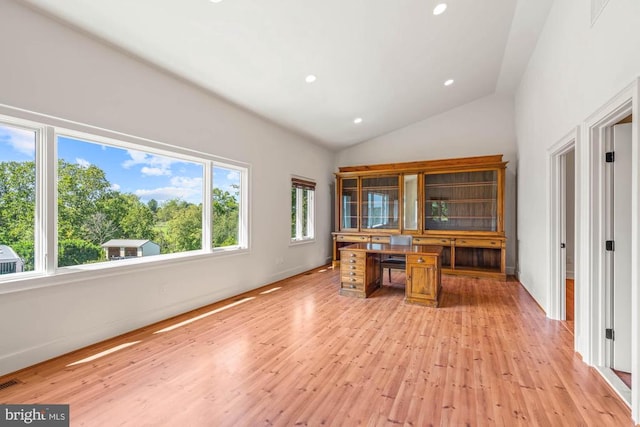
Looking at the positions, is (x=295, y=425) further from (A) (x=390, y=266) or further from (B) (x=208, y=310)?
(A) (x=390, y=266)

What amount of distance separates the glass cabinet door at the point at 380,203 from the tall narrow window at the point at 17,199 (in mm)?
5629

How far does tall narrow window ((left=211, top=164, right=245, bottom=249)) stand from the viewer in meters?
4.55

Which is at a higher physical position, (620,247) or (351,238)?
(620,247)

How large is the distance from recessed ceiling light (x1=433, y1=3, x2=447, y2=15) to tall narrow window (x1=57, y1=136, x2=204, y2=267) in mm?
3430

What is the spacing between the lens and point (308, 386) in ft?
7.37

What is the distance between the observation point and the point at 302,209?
22.0 ft

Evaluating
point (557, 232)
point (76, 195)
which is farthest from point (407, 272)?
point (76, 195)

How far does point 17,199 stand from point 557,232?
Answer: 5.32 metres

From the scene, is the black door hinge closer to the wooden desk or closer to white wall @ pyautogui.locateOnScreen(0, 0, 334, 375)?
the wooden desk

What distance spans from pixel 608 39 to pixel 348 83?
300cm

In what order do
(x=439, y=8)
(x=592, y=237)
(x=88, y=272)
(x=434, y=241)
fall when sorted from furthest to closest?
(x=434, y=241), (x=439, y=8), (x=88, y=272), (x=592, y=237)

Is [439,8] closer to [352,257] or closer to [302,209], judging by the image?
[352,257]

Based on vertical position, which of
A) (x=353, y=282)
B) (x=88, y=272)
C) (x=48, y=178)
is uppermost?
(x=48, y=178)

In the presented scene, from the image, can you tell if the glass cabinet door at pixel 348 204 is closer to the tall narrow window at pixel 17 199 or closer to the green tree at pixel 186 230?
the green tree at pixel 186 230
